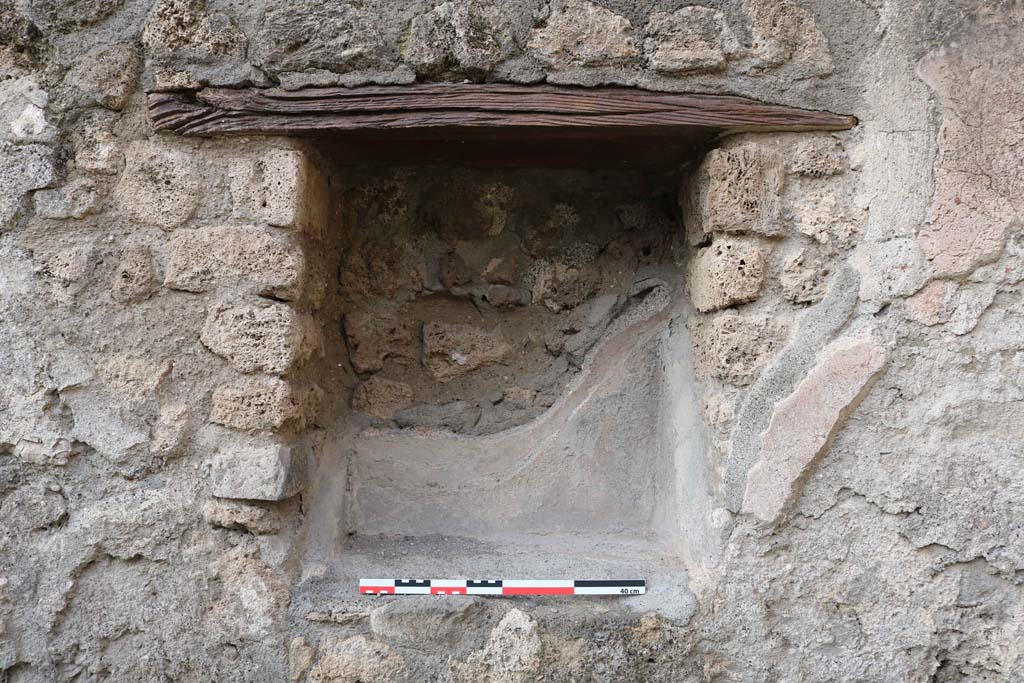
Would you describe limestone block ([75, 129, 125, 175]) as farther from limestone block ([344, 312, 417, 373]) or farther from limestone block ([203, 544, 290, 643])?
limestone block ([203, 544, 290, 643])

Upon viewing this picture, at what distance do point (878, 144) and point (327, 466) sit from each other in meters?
1.59

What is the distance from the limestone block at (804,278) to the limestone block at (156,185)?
4.63ft

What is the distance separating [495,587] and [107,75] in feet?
4.97

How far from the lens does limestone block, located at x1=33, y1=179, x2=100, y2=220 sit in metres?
1.67

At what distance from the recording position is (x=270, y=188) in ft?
5.51

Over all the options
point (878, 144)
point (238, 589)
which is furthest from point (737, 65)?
point (238, 589)

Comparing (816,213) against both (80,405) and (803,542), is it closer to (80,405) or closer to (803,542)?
(803,542)

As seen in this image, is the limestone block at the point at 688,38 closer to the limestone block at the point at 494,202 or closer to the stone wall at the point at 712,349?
the stone wall at the point at 712,349

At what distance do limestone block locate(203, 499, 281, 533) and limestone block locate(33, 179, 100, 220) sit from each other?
2.46ft

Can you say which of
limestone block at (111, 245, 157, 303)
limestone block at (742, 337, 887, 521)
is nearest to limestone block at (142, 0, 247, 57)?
limestone block at (111, 245, 157, 303)

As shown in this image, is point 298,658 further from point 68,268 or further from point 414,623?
point 68,268

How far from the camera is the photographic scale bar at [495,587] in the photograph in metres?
1.73

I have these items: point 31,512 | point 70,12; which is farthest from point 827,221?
point 31,512

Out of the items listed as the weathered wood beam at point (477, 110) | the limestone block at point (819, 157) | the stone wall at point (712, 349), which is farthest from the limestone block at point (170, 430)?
the limestone block at point (819, 157)
